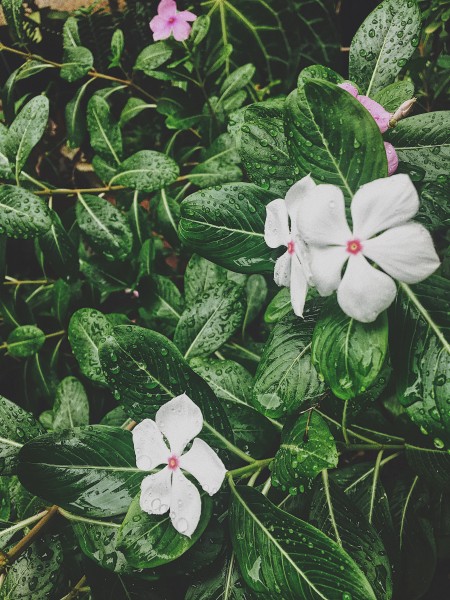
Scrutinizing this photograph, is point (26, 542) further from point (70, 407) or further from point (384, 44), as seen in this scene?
point (384, 44)

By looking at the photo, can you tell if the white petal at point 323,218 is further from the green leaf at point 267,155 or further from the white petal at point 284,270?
the green leaf at point 267,155

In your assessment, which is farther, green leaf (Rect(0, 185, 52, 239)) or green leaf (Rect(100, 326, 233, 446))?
green leaf (Rect(0, 185, 52, 239))

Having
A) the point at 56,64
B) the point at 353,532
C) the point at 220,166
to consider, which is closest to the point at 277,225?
the point at 353,532

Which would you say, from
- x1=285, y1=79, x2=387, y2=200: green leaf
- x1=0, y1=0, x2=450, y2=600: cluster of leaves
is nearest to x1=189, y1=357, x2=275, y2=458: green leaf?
x1=0, y1=0, x2=450, y2=600: cluster of leaves

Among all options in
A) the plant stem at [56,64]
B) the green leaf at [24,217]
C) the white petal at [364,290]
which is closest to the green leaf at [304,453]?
the white petal at [364,290]

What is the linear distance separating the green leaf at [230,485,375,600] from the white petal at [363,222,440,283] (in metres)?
0.39

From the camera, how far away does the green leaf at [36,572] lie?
86cm

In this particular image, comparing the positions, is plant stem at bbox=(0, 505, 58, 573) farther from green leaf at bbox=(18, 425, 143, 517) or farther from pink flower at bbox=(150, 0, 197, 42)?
pink flower at bbox=(150, 0, 197, 42)

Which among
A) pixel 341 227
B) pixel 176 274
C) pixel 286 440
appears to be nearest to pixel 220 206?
pixel 341 227

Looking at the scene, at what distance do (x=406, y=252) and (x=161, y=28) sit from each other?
1202 mm

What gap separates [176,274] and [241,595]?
0.99 meters

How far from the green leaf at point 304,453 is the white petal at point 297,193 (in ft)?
1.00

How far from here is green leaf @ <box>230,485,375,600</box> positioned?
2.06 feet

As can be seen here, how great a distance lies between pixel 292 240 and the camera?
1.91ft
